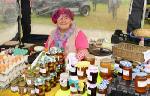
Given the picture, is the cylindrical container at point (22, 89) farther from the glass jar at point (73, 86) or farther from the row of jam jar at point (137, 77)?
the row of jam jar at point (137, 77)

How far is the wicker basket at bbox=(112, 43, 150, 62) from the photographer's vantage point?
8.03 ft

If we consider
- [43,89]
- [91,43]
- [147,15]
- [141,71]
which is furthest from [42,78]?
[147,15]

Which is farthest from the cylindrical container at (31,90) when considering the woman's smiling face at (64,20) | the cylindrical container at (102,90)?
the woman's smiling face at (64,20)

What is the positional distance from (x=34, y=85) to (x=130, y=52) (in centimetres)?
95

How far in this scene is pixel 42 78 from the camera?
2.08m

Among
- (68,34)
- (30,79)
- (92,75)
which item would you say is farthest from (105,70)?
(68,34)

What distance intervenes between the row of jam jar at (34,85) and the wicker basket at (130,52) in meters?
0.71

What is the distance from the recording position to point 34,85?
2.08 metres

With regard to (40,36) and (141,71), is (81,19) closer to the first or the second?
(40,36)

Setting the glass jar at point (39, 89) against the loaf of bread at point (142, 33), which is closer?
the glass jar at point (39, 89)

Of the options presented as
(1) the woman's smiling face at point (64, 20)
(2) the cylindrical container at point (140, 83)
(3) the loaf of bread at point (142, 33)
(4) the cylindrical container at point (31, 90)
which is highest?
(1) the woman's smiling face at point (64, 20)

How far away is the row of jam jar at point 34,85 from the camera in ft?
6.72

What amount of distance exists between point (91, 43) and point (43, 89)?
1395mm

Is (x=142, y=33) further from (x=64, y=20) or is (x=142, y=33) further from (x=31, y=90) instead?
(x=31, y=90)
